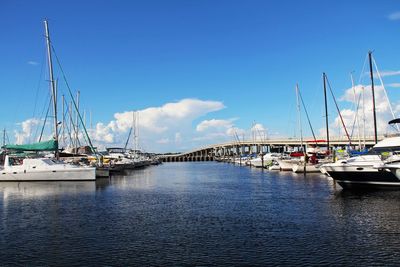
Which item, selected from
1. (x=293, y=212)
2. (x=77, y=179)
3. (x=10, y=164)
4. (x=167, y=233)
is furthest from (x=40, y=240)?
(x=10, y=164)

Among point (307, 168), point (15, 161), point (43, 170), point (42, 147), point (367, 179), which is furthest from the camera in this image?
point (307, 168)

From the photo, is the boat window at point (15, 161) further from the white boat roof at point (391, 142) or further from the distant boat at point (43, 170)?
the white boat roof at point (391, 142)

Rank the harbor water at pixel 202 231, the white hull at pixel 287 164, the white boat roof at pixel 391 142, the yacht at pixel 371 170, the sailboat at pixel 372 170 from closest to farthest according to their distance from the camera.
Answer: the harbor water at pixel 202 231
the sailboat at pixel 372 170
the yacht at pixel 371 170
the white boat roof at pixel 391 142
the white hull at pixel 287 164

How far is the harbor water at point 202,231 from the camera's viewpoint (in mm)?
17375

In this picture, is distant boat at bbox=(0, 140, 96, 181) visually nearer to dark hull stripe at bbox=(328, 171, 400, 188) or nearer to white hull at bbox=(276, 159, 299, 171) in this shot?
dark hull stripe at bbox=(328, 171, 400, 188)

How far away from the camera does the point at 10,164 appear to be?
59.3 m

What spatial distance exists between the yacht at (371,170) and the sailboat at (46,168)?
3227 centimetres

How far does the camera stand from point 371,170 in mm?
40562

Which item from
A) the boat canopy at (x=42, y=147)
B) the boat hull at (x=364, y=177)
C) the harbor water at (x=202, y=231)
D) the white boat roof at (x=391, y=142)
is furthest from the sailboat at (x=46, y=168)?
the white boat roof at (x=391, y=142)

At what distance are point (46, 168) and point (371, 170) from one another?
132 feet

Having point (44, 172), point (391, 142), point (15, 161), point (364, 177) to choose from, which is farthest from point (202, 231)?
point (15, 161)

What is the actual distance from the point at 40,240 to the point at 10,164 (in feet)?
141

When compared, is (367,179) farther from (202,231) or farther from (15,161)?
(15,161)

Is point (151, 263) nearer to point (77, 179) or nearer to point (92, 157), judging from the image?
point (77, 179)
